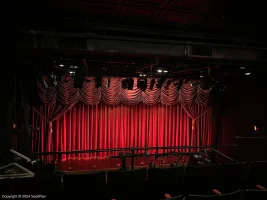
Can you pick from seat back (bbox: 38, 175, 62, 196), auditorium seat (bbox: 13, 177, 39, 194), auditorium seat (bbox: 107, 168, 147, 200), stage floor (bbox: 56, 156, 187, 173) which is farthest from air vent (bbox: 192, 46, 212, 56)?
stage floor (bbox: 56, 156, 187, 173)

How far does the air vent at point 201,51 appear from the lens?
157 inches

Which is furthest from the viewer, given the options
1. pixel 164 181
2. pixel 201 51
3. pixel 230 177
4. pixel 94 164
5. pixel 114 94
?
pixel 94 164

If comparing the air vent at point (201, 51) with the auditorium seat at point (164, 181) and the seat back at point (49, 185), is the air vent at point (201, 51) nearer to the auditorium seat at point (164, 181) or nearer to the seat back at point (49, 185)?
the auditorium seat at point (164, 181)

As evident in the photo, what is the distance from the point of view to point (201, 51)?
4.01m

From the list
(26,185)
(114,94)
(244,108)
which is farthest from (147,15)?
(244,108)

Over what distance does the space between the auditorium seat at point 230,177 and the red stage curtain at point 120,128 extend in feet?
15.9

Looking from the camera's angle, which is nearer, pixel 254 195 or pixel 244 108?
pixel 254 195

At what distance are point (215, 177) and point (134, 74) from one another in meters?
4.46

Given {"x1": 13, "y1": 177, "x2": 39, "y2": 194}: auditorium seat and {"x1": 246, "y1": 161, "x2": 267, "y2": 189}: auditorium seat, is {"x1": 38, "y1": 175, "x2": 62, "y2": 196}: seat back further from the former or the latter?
{"x1": 246, "y1": 161, "x2": 267, "y2": 189}: auditorium seat

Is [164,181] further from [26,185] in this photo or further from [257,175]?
[26,185]

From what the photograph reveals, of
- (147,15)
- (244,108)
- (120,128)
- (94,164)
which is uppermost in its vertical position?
(147,15)

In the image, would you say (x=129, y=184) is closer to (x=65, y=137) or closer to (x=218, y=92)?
(x=65, y=137)

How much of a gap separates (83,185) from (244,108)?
606 centimetres

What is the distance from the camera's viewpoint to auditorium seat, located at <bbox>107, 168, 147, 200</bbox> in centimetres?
304
